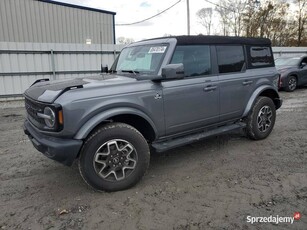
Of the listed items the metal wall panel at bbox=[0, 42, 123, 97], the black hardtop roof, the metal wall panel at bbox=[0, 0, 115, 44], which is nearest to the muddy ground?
the black hardtop roof

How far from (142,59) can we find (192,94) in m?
0.95

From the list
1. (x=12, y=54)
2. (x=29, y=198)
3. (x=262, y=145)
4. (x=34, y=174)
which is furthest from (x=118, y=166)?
(x=12, y=54)

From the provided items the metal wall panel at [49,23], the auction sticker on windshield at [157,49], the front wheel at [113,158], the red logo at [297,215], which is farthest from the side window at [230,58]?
the metal wall panel at [49,23]

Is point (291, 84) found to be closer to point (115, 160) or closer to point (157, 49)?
point (157, 49)

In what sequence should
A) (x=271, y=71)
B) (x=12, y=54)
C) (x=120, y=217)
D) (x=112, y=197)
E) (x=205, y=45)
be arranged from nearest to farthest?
1. (x=120, y=217)
2. (x=112, y=197)
3. (x=205, y=45)
4. (x=271, y=71)
5. (x=12, y=54)

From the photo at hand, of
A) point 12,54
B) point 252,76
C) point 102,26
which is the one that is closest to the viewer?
point 252,76

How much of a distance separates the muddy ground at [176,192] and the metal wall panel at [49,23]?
539 inches

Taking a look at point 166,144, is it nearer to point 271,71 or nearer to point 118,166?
point 118,166

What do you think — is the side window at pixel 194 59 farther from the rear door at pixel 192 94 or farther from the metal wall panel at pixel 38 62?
the metal wall panel at pixel 38 62

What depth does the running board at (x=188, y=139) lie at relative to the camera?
3786 mm

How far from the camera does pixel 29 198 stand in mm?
3340

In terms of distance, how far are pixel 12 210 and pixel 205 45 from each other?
3544 mm

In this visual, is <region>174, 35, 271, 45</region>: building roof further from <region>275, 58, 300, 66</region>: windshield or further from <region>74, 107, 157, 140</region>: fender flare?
<region>275, 58, 300, 66</region>: windshield

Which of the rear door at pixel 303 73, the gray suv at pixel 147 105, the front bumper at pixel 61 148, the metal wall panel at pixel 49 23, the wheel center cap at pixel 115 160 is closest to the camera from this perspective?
the front bumper at pixel 61 148
